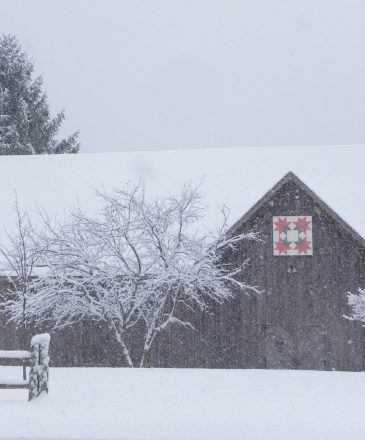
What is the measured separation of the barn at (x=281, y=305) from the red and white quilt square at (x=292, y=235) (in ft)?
0.10

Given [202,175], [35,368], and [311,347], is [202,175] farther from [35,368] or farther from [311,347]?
[35,368]

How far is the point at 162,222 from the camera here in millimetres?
21328

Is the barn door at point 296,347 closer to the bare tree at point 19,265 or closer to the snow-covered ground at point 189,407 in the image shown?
the snow-covered ground at point 189,407

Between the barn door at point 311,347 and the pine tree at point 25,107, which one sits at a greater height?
the pine tree at point 25,107

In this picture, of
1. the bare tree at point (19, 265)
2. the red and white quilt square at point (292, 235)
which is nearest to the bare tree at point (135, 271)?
the bare tree at point (19, 265)

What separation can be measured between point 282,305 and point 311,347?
1519 mm

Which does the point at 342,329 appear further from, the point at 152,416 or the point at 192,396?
the point at 152,416

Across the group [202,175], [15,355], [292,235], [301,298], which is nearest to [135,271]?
→ [292,235]

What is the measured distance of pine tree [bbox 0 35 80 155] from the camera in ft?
145

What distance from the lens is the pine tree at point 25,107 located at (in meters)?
44.1

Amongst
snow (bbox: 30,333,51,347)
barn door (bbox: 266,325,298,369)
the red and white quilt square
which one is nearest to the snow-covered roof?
the red and white quilt square

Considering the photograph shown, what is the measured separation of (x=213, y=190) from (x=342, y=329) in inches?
261

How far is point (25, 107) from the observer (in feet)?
145

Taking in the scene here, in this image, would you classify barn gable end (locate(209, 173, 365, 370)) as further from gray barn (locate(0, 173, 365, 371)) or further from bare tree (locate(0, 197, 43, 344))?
bare tree (locate(0, 197, 43, 344))
